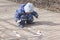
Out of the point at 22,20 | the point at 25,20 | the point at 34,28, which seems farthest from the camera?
the point at 25,20

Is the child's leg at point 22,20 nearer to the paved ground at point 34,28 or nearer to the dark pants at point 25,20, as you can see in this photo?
the dark pants at point 25,20

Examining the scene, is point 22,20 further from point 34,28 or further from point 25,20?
point 34,28

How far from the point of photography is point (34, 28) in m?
7.09

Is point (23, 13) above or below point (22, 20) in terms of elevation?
above

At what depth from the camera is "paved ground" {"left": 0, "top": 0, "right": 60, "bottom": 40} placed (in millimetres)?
6375

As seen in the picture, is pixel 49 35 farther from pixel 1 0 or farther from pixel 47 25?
pixel 1 0

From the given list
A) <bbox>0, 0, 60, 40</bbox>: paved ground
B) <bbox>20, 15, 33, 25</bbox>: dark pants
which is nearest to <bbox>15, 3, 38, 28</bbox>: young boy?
<bbox>20, 15, 33, 25</bbox>: dark pants

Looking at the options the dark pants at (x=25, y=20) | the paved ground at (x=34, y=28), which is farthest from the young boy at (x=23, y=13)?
the paved ground at (x=34, y=28)

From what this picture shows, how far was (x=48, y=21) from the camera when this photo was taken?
7.96 meters

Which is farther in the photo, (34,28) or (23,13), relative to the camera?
(23,13)

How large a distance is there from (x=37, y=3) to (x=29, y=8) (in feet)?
13.1

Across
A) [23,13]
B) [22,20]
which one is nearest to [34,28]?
[22,20]

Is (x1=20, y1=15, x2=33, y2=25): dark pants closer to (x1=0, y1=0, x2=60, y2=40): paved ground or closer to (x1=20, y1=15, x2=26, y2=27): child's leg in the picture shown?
(x1=20, y1=15, x2=26, y2=27): child's leg

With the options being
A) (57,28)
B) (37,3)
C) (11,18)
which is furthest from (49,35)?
(37,3)
